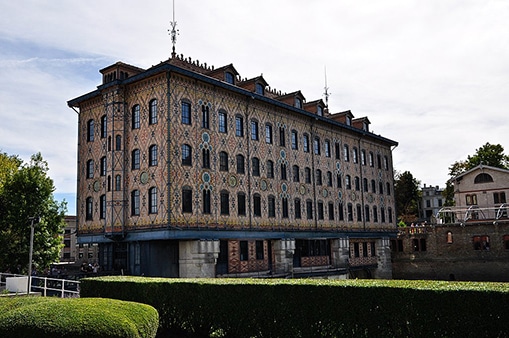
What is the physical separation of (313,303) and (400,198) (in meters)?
71.5

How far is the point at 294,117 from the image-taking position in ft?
121

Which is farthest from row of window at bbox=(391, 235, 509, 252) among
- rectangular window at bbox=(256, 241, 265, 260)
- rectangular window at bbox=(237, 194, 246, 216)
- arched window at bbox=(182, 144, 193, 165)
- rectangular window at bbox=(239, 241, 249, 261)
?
arched window at bbox=(182, 144, 193, 165)

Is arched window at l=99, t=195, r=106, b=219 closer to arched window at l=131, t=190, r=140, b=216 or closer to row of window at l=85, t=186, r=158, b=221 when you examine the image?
row of window at l=85, t=186, r=158, b=221

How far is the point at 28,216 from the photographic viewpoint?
3169 cm

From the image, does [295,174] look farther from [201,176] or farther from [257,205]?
[201,176]

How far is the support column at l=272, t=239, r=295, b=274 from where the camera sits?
3384 centimetres

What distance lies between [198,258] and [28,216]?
11.6 m

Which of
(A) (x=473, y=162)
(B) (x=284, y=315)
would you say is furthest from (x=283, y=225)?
(A) (x=473, y=162)

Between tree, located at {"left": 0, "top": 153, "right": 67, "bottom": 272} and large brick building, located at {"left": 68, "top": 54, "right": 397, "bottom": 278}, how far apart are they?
267 cm

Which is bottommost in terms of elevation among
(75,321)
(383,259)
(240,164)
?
(383,259)

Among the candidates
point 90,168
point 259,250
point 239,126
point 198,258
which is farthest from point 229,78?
point 198,258

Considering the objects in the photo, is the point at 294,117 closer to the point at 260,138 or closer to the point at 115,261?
the point at 260,138

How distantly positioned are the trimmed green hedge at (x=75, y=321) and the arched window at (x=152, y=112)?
1656cm

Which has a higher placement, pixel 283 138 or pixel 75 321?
pixel 283 138
